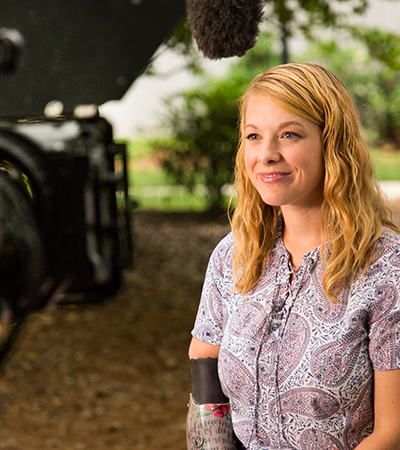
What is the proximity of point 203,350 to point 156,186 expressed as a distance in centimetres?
890

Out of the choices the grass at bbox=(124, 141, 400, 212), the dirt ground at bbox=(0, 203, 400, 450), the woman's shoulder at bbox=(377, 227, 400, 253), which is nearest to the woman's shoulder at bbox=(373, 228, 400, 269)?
the woman's shoulder at bbox=(377, 227, 400, 253)

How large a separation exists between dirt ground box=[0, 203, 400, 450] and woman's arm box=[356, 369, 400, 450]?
2.17m

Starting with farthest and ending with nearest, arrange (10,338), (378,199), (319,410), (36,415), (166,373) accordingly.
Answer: (166,373), (36,415), (10,338), (378,199), (319,410)

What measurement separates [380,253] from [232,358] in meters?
0.39

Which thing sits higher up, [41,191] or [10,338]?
[41,191]

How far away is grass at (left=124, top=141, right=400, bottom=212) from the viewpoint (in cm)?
870

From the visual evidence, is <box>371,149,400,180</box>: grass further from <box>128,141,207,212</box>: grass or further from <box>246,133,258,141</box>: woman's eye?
<box>246,133,258,141</box>: woman's eye

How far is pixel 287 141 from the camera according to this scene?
134cm

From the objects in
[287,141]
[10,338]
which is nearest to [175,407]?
[10,338]

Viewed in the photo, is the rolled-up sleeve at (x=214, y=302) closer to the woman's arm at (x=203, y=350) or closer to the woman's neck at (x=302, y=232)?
the woman's arm at (x=203, y=350)

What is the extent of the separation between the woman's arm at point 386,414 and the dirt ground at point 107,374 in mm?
2168

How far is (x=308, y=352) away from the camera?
1308 millimetres

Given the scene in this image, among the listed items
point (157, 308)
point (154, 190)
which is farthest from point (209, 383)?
point (154, 190)

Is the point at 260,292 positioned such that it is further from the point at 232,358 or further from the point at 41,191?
the point at 41,191
